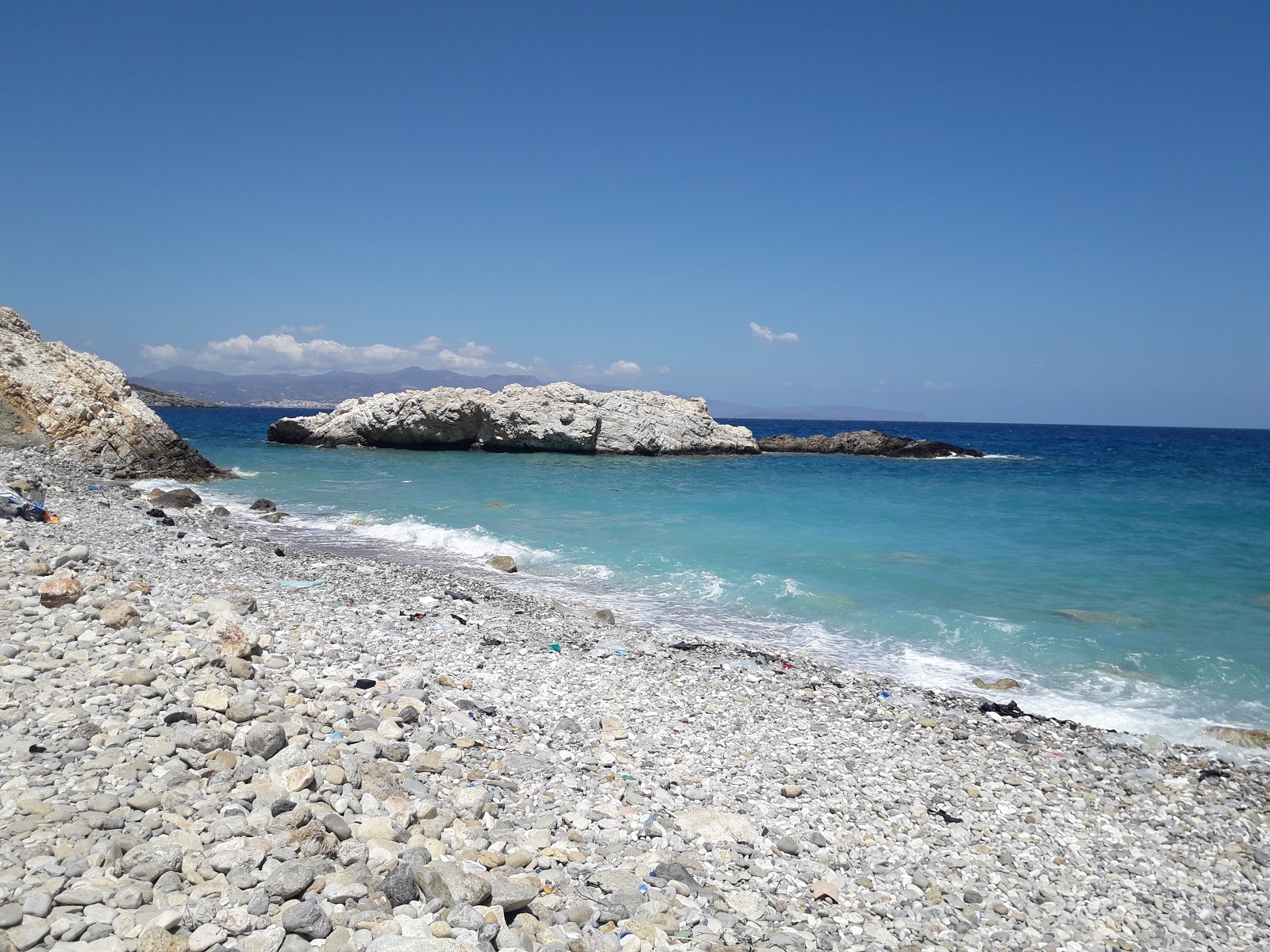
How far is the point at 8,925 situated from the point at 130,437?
→ 28.6m

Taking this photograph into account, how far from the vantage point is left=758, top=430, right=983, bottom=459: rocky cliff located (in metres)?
56.1

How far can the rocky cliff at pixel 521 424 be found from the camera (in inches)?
2004

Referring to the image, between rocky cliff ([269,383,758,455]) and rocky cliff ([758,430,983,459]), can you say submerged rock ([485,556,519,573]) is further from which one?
rocky cliff ([758,430,983,459])

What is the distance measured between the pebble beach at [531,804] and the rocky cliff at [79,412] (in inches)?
786

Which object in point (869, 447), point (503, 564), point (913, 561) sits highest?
point (869, 447)

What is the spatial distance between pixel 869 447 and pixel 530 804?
57061mm

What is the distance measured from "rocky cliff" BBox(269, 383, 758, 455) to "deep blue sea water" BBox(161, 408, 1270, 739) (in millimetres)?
14973

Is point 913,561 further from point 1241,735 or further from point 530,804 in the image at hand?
point 530,804

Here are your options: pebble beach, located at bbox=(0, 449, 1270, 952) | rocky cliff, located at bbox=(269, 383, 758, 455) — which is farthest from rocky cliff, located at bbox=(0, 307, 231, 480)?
rocky cliff, located at bbox=(269, 383, 758, 455)

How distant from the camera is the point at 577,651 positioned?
8.98m

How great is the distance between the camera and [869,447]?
190 feet

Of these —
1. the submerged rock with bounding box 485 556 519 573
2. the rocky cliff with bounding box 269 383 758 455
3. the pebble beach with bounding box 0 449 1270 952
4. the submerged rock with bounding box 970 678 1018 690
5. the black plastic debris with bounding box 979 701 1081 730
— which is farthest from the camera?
the rocky cliff with bounding box 269 383 758 455

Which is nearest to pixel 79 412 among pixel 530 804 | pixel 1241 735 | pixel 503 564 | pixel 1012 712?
pixel 503 564

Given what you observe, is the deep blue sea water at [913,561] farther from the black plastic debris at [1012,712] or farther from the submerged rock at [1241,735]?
the black plastic debris at [1012,712]
